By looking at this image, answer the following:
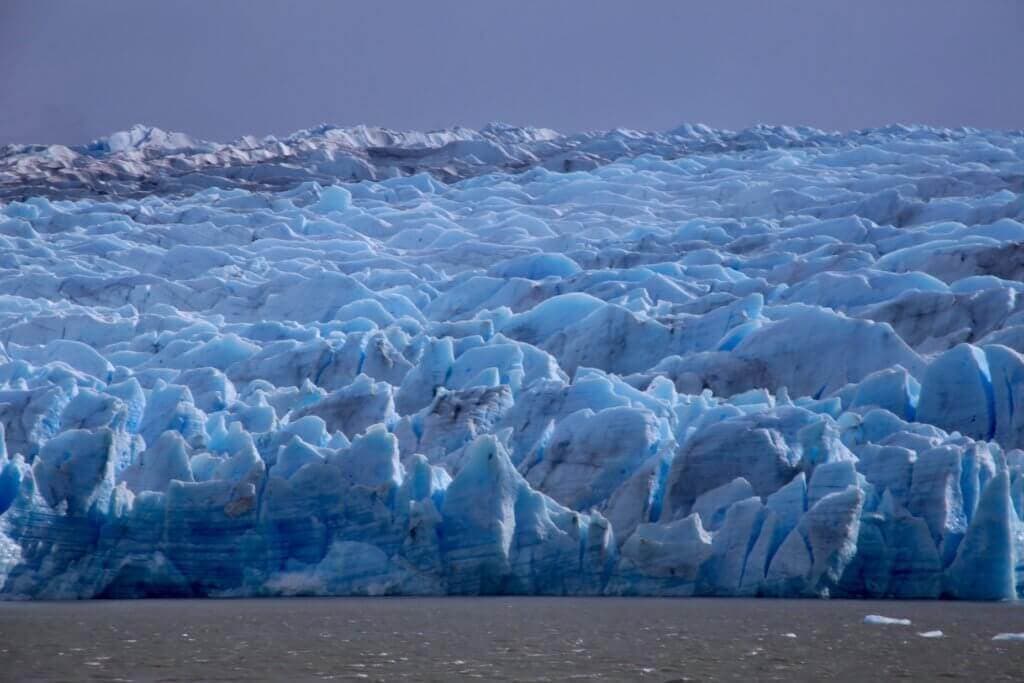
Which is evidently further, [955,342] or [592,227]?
[592,227]

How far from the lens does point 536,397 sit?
18.4 m

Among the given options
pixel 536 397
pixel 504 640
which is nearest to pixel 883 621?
pixel 504 640

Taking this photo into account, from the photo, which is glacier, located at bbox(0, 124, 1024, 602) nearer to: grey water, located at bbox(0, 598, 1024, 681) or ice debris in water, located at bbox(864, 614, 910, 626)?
grey water, located at bbox(0, 598, 1024, 681)

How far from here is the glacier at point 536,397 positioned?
1508cm

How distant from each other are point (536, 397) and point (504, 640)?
23.0ft

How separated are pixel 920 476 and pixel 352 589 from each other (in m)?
5.95

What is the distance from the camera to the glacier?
49.5 feet

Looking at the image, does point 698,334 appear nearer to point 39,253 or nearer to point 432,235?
point 432,235

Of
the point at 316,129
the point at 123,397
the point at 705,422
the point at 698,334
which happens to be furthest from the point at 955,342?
the point at 316,129

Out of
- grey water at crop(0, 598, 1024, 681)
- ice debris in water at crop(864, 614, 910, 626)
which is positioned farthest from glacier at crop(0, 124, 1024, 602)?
ice debris in water at crop(864, 614, 910, 626)

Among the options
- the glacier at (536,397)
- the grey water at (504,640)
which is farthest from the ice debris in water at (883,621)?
the glacier at (536,397)

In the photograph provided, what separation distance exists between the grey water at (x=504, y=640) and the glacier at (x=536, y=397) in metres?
0.51

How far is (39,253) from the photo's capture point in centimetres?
3394

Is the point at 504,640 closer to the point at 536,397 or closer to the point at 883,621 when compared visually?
the point at 883,621
